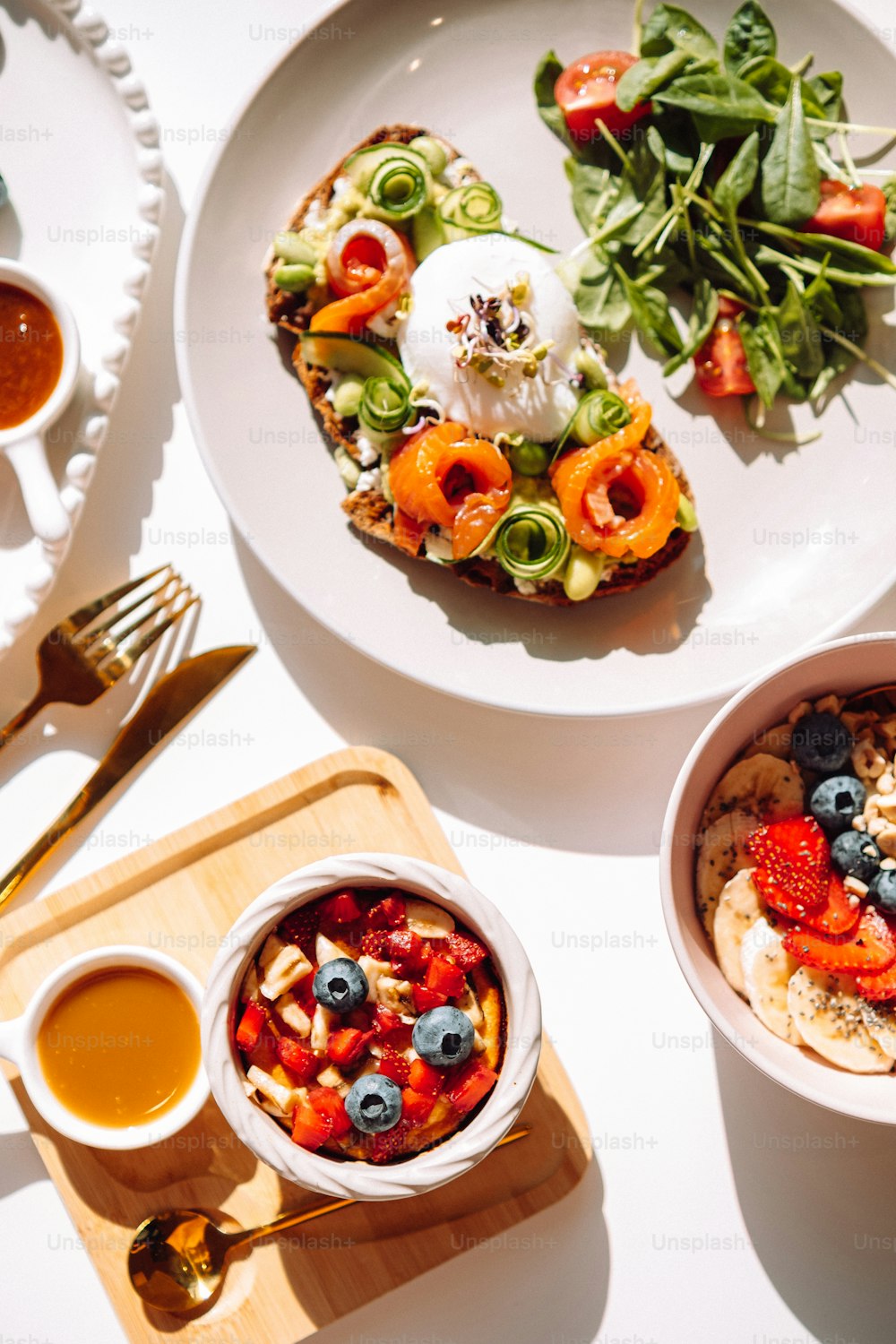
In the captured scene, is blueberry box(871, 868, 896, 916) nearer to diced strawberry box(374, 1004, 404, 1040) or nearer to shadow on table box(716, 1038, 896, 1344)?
shadow on table box(716, 1038, 896, 1344)

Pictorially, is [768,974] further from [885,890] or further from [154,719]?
[154,719]

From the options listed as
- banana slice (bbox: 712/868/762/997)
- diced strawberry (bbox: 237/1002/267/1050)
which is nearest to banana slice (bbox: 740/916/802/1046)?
banana slice (bbox: 712/868/762/997)

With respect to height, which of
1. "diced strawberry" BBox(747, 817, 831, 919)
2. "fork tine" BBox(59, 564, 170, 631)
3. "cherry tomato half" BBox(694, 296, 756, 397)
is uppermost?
"cherry tomato half" BBox(694, 296, 756, 397)

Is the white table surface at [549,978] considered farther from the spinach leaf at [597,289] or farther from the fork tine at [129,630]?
the spinach leaf at [597,289]

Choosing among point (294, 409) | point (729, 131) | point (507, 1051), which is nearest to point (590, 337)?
point (729, 131)

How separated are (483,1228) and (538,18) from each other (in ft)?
8.82

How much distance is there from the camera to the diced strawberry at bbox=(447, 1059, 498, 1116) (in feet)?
6.23

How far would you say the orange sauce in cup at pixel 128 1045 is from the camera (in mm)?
2164

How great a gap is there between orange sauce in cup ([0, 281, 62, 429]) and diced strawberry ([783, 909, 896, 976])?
6.25 ft

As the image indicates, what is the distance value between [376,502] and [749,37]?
1328mm

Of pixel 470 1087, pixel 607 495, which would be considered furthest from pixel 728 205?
pixel 470 1087

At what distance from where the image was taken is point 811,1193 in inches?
95.4

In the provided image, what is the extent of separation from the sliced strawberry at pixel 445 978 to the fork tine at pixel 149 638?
98 centimetres

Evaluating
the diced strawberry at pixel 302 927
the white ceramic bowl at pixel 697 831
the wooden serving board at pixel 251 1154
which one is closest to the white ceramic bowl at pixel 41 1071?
the wooden serving board at pixel 251 1154
